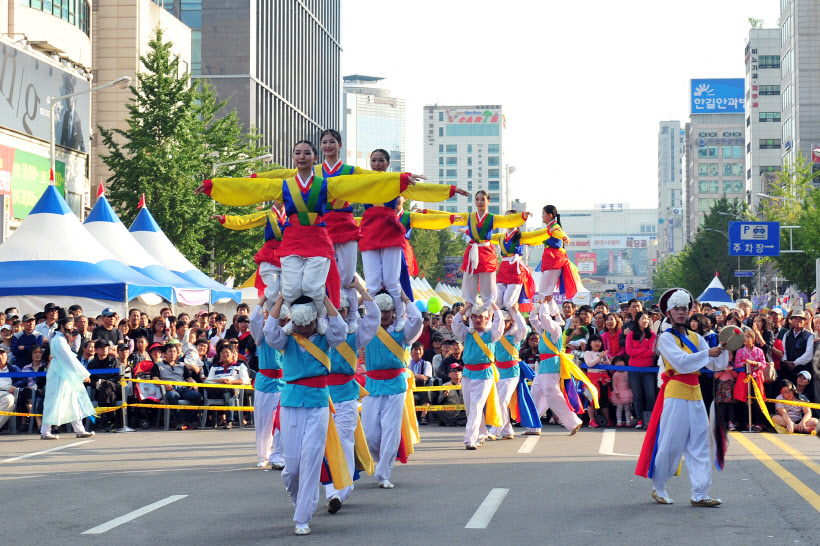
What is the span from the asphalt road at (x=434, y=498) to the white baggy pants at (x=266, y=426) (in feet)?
0.81

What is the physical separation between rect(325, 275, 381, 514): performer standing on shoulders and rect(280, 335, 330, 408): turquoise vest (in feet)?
3.58

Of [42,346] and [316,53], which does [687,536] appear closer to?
[42,346]

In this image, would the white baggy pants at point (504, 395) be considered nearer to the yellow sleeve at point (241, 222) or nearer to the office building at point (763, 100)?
the yellow sleeve at point (241, 222)

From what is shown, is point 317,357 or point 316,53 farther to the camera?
point 316,53

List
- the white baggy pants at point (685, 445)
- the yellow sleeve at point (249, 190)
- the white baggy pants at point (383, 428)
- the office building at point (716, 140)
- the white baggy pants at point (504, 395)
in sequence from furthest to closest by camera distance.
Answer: the office building at point (716, 140) < the white baggy pants at point (504, 395) < the white baggy pants at point (383, 428) < the white baggy pants at point (685, 445) < the yellow sleeve at point (249, 190)

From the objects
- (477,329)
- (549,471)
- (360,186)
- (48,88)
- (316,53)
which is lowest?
(549,471)

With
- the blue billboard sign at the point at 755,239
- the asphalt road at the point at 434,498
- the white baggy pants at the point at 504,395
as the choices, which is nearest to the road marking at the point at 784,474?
the asphalt road at the point at 434,498

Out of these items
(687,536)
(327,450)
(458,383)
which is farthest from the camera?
(458,383)

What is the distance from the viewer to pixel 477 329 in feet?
46.8

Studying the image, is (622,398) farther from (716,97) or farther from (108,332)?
(716,97)

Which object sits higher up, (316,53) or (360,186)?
(316,53)

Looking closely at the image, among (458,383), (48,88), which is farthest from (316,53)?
(458,383)

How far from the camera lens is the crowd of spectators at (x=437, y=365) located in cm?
1717

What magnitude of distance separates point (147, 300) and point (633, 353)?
565 inches
